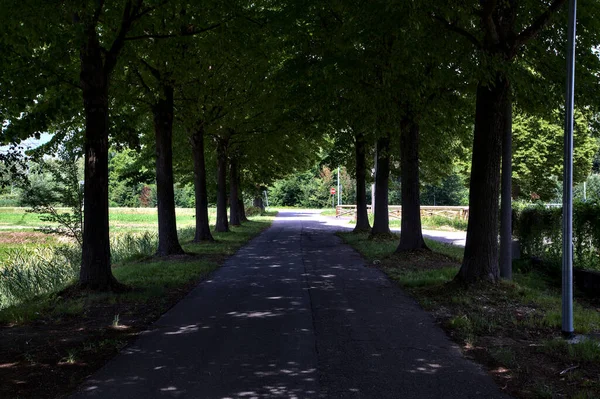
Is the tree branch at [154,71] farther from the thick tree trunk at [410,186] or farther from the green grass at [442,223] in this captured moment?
the green grass at [442,223]

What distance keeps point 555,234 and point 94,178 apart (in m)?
10.9

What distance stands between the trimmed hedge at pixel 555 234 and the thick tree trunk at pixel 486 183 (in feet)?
10.7

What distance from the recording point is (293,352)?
549cm

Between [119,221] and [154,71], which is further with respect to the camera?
[119,221]

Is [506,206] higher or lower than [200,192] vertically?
lower

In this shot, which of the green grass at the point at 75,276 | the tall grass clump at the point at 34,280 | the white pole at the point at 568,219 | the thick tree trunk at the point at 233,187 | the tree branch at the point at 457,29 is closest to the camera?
the white pole at the point at 568,219

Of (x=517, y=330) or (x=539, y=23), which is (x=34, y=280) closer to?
(x=517, y=330)

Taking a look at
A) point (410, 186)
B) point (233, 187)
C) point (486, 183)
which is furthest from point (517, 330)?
point (233, 187)

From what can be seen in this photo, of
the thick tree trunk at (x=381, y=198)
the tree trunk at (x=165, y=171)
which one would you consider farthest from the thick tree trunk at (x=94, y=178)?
the thick tree trunk at (x=381, y=198)

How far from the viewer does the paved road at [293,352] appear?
4.42 metres

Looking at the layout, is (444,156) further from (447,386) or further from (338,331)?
(447,386)

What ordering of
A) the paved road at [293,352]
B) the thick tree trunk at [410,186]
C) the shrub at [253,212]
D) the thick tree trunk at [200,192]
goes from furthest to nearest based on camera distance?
the shrub at [253,212] < the thick tree trunk at [200,192] < the thick tree trunk at [410,186] < the paved road at [293,352]

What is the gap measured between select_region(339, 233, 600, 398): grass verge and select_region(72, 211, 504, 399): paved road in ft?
0.97

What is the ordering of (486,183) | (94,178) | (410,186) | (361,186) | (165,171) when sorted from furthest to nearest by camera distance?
(361,186), (410,186), (165,171), (94,178), (486,183)
